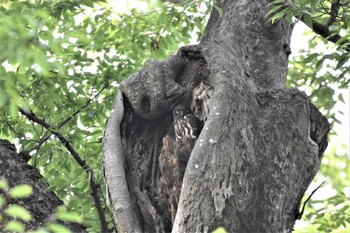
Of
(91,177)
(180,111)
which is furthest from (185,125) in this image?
(91,177)

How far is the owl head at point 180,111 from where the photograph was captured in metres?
4.10

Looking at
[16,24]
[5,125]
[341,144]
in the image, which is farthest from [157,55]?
[341,144]

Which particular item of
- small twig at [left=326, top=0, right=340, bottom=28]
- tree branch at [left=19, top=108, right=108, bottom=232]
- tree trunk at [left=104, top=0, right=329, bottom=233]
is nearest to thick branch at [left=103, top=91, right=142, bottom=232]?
tree trunk at [left=104, top=0, right=329, bottom=233]

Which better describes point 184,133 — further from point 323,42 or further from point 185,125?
point 323,42

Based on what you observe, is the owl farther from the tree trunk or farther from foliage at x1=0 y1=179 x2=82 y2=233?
foliage at x1=0 y1=179 x2=82 y2=233

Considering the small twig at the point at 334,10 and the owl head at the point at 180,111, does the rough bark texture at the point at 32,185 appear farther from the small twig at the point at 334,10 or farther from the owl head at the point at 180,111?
the small twig at the point at 334,10

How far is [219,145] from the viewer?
364cm

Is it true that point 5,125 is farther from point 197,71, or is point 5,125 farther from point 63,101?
point 197,71

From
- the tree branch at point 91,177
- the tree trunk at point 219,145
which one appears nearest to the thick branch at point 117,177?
the tree trunk at point 219,145

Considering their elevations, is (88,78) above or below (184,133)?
above

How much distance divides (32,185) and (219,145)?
1.31 metres

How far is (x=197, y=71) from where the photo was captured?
14.3 ft

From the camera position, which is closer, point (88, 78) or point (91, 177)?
point (91, 177)

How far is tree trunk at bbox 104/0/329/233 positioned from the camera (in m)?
3.53
